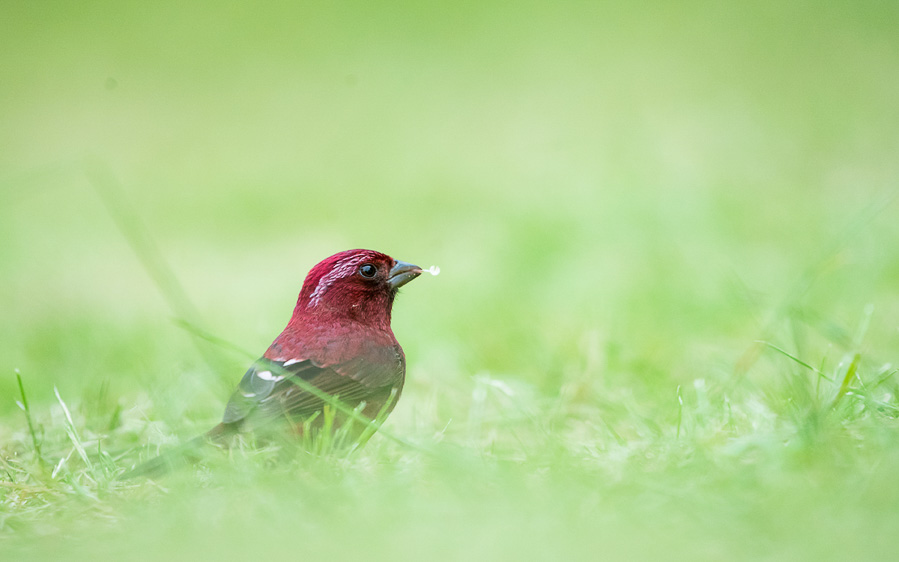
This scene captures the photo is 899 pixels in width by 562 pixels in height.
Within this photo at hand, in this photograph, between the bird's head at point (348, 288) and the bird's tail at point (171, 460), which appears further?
the bird's head at point (348, 288)

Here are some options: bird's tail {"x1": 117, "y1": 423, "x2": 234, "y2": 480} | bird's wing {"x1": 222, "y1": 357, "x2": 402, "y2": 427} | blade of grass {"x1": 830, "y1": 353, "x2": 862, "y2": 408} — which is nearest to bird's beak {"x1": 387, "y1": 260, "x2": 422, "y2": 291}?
bird's wing {"x1": 222, "y1": 357, "x2": 402, "y2": 427}

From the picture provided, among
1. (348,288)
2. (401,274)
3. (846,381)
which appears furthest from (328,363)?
(846,381)

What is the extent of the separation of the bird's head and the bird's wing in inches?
13.7

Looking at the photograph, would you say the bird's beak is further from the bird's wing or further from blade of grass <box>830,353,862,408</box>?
blade of grass <box>830,353,862,408</box>

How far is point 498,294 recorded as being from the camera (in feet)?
22.1

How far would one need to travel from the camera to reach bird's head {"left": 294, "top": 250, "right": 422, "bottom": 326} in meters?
3.70

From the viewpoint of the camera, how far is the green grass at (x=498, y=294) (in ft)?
7.91

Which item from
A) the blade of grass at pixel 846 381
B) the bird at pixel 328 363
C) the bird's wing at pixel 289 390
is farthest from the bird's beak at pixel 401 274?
the blade of grass at pixel 846 381

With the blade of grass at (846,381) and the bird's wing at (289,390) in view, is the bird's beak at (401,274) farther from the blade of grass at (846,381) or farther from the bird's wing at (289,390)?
the blade of grass at (846,381)

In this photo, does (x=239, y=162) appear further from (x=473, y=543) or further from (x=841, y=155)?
(x=473, y=543)

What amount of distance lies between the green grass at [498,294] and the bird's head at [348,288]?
0.50 metres

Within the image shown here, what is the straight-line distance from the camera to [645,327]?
5.67 metres

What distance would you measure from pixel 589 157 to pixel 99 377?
6768 mm

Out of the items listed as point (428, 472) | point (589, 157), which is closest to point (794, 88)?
point (589, 157)
